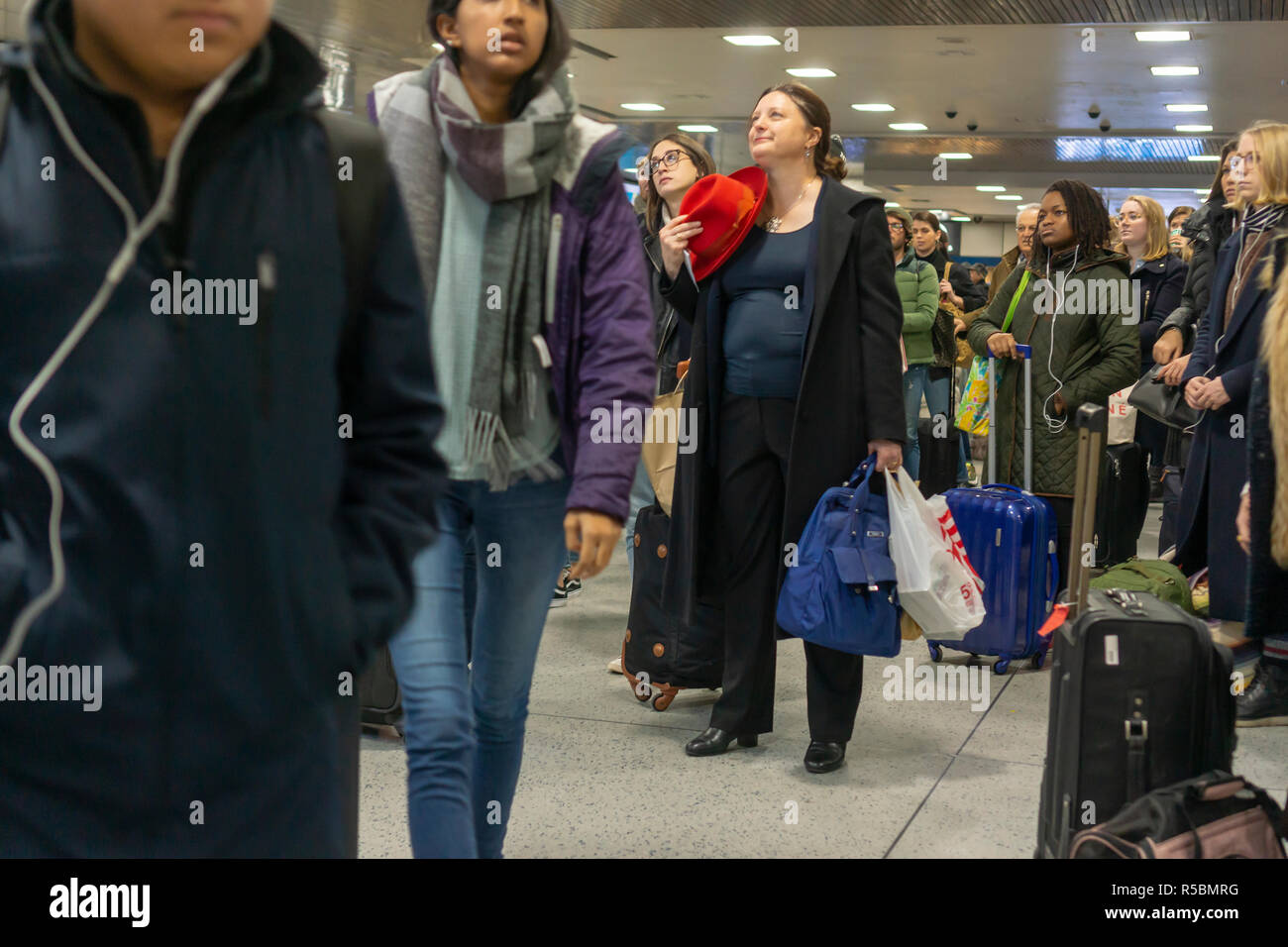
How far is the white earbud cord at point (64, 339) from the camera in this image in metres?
1.12

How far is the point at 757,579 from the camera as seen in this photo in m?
3.91

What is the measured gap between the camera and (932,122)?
1767 centimetres

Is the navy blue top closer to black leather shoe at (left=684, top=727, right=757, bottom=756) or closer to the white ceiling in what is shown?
black leather shoe at (left=684, top=727, right=757, bottom=756)

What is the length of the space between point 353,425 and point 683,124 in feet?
57.7

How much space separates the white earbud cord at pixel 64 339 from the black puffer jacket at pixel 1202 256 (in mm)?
4868

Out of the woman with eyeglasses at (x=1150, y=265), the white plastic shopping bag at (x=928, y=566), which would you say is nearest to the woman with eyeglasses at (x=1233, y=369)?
the white plastic shopping bag at (x=928, y=566)

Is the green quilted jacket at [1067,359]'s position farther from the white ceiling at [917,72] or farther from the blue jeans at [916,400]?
the white ceiling at [917,72]

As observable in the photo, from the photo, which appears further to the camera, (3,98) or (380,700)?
(380,700)

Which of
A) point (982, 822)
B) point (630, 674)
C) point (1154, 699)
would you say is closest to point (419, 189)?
point (1154, 699)

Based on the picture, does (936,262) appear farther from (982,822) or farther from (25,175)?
(25,175)

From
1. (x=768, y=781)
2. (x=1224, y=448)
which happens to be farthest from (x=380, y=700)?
(x=1224, y=448)

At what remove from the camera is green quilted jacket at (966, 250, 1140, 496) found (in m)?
5.26

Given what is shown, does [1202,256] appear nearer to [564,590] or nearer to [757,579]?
[757,579]

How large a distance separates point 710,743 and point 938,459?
17.4 ft
